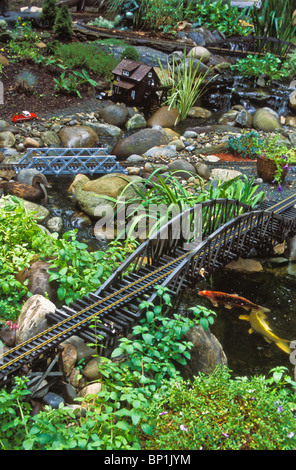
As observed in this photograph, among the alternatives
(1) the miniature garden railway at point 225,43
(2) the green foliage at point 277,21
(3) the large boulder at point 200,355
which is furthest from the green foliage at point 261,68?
(3) the large boulder at point 200,355

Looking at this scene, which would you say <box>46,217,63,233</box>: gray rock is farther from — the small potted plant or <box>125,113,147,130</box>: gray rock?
<box>125,113,147,130</box>: gray rock

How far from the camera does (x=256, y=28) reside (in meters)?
16.8

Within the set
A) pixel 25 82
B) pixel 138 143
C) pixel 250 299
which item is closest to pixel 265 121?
pixel 138 143

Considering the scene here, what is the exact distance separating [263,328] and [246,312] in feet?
1.15

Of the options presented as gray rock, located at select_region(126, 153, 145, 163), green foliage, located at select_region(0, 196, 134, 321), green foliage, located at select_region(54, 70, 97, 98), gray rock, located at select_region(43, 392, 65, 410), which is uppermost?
green foliage, located at select_region(0, 196, 134, 321)

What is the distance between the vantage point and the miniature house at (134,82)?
38.6ft

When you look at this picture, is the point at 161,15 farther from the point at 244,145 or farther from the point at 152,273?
the point at 152,273

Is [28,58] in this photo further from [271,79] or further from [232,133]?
[271,79]

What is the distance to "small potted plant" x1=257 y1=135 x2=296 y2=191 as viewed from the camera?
8.57m

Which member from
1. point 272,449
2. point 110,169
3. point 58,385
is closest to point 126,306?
point 58,385

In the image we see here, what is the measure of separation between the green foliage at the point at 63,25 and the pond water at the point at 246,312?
35.4ft

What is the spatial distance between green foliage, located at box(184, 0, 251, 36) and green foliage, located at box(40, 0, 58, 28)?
561cm

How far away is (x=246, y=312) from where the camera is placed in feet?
18.2

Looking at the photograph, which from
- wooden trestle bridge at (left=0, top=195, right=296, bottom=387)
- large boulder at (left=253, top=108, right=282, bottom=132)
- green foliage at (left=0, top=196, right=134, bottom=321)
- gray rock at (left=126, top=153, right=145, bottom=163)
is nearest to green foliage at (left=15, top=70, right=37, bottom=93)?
gray rock at (left=126, top=153, right=145, bottom=163)
